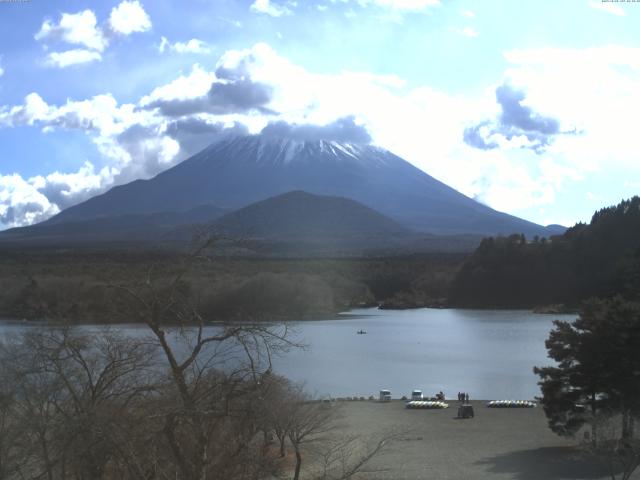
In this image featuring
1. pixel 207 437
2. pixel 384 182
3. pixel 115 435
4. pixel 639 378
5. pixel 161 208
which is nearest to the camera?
pixel 115 435

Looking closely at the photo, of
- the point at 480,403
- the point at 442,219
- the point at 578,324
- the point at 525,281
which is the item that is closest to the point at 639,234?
the point at 525,281

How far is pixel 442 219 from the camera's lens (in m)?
132

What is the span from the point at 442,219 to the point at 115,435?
129 metres

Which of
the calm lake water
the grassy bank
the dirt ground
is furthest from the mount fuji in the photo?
the dirt ground

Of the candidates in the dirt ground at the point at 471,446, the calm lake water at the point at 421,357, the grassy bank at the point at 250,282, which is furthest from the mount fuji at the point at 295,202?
the dirt ground at the point at 471,446

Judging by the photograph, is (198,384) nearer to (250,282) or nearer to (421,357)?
(421,357)

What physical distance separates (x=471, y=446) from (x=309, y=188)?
128 meters

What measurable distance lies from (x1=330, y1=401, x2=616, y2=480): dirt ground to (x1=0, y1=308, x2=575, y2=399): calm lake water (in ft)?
8.30

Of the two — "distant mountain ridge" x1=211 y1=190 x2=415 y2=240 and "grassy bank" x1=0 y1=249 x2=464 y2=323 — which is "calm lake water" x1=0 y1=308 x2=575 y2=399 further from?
"distant mountain ridge" x1=211 y1=190 x2=415 y2=240

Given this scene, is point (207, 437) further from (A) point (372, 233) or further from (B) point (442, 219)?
(B) point (442, 219)

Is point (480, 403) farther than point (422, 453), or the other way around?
point (480, 403)

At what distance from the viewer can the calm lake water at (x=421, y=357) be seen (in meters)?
24.2

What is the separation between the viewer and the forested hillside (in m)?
61.1

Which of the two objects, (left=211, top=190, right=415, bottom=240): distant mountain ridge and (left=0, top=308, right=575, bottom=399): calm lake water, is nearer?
(left=0, top=308, right=575, bottom=399): calm lake water
